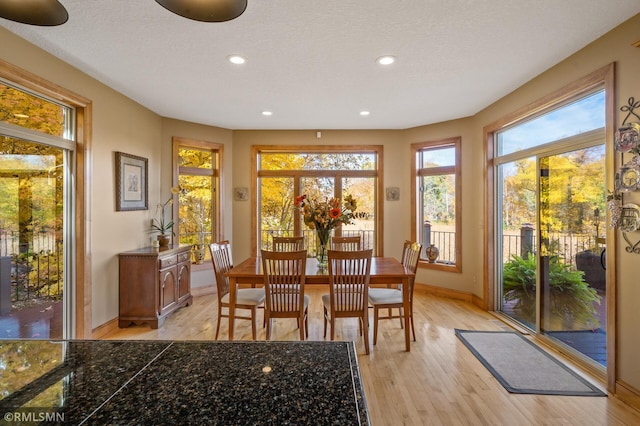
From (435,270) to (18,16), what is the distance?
5398mm

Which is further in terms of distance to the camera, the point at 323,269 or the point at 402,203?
the point at 402,203

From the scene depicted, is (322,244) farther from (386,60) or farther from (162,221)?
(162,221)

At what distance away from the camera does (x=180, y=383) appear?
0.90 meters

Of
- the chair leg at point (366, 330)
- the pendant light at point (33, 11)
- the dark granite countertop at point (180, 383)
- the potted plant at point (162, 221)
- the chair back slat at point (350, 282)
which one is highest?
the pendant light at point (33, 11)

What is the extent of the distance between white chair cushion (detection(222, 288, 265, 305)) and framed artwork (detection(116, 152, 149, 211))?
5.95 feet

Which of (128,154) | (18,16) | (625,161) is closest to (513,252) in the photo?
(625,161)

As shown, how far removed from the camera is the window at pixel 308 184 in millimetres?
5848

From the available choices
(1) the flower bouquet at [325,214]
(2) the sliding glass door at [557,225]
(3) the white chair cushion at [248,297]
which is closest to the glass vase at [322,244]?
(1) the flower bouquet at [325,214]

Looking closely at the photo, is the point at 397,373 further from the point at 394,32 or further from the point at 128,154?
the point at 128,154

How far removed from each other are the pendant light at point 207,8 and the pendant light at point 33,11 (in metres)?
0.36

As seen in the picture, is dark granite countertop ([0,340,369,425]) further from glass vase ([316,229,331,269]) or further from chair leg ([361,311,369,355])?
glass vase ([316,229,331,269])

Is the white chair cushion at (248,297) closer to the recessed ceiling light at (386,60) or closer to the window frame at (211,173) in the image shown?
the window frame at (211,173)

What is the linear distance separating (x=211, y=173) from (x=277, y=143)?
4.07ft

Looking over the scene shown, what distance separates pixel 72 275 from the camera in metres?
3.36
